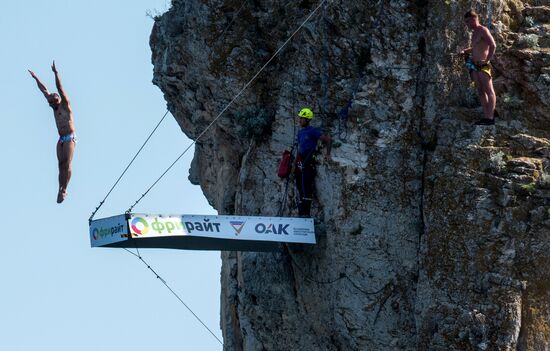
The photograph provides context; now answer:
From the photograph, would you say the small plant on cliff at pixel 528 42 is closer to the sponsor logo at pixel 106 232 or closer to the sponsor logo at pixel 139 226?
the sponsor logo at pixel 139 226

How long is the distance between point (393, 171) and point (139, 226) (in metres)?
4.65

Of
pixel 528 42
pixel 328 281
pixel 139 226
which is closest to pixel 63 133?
pixel 139 226

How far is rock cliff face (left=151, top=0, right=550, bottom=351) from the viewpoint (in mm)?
33188

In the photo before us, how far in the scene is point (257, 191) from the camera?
37188mm

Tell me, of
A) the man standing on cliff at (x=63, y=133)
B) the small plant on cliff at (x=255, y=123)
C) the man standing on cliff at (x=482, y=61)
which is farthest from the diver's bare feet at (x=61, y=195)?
the man standing on cliff at (x=482, y=61)

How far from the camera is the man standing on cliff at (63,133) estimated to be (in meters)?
35.4

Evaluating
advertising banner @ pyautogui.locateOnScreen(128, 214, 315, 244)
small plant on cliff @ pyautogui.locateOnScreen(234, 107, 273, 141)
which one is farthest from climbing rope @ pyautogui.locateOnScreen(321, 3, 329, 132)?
advertising banner @ pyautogui.locateOnScreen(128, 214, 315, 244)

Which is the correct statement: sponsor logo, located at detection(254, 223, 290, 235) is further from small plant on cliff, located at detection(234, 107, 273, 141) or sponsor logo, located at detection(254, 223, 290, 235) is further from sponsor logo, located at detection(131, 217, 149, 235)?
small plant on cliff, located at detection(234, 107, 273, 141)

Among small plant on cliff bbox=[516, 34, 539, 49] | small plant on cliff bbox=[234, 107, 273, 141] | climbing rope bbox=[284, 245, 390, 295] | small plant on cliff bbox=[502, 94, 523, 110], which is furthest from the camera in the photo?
small plant on cliff bbox=[234, 107, 273, 141]

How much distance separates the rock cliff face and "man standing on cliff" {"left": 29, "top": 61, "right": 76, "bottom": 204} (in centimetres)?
330

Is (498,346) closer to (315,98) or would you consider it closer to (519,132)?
(519,132)

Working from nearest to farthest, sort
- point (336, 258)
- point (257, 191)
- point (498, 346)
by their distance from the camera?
point (498, 346)
point (336, 258)
point (257, 191)

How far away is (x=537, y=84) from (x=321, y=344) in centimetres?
613

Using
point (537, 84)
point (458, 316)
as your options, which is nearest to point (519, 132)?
point (537, 84)
